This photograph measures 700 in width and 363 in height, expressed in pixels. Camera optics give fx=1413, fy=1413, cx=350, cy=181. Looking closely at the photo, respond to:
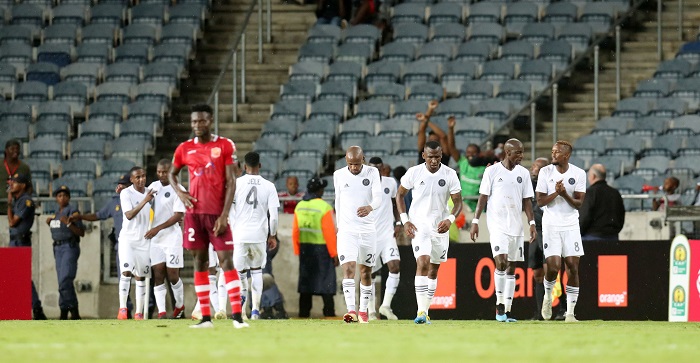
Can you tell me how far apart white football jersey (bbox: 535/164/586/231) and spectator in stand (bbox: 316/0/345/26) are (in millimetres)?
14356

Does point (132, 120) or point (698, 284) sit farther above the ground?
point (132, 120)

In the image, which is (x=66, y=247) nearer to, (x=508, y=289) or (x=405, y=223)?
(x=405, y=223)

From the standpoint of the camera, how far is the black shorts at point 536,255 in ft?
67.3

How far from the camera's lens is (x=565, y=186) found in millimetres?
18844

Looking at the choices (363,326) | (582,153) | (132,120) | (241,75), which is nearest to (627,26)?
(582,153)

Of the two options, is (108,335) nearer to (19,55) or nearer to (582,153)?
(582,153)

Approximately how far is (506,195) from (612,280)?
4.07 meters

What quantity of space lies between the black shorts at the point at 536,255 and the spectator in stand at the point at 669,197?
9.40 feet

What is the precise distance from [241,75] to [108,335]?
17.7m

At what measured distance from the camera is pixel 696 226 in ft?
72.3

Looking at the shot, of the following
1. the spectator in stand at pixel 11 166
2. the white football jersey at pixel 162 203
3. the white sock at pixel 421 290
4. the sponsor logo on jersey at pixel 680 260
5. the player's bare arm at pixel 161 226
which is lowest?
the white sock at pixel 421 290

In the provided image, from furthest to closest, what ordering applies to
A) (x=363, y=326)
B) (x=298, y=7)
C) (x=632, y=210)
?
(x=298, y=7)
(x=632, y=210)
(x=363, y=326)

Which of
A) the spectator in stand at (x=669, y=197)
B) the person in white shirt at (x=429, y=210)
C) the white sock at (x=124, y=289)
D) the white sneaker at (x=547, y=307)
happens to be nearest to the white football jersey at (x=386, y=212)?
the white sneaker at (x=547, y=307)

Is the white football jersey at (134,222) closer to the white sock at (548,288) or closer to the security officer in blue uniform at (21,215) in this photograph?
the security officer in blue uniform at (21,215)
